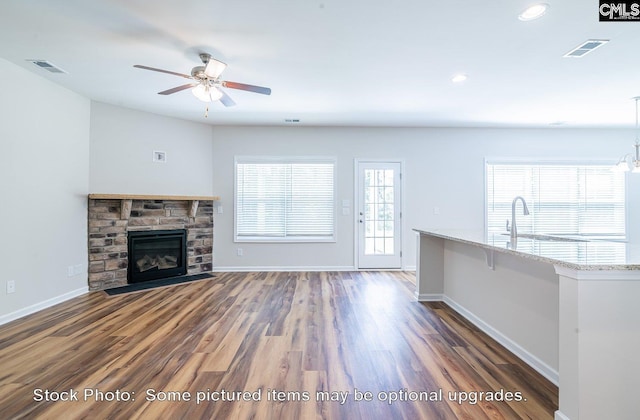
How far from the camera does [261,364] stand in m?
2.27

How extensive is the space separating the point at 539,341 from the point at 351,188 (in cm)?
377

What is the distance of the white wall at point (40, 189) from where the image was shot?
3154 millimetres

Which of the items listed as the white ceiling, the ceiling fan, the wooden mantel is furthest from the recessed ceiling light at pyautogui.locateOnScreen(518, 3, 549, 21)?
the wooden mantel

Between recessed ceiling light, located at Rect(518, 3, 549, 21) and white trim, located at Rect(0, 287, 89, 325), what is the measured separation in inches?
216

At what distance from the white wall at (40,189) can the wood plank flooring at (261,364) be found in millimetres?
438

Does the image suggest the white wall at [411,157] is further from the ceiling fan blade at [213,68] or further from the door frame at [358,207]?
the ceiling fan blade at [213,68]

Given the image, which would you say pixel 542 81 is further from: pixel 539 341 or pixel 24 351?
pixel 24 351

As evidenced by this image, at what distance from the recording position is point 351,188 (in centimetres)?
555

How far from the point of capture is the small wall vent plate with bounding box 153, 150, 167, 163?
484 cm

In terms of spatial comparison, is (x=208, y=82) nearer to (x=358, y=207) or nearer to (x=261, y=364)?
(x=261, y=364)

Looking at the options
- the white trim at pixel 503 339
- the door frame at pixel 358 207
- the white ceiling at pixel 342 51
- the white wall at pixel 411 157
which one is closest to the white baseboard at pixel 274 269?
the white wall at pixel 411 157

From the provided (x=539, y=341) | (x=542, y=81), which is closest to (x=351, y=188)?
(x=542, y=81)

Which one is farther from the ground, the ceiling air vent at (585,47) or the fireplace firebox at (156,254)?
the ceiling air vent at (585,47)

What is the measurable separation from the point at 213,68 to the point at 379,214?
380cm
